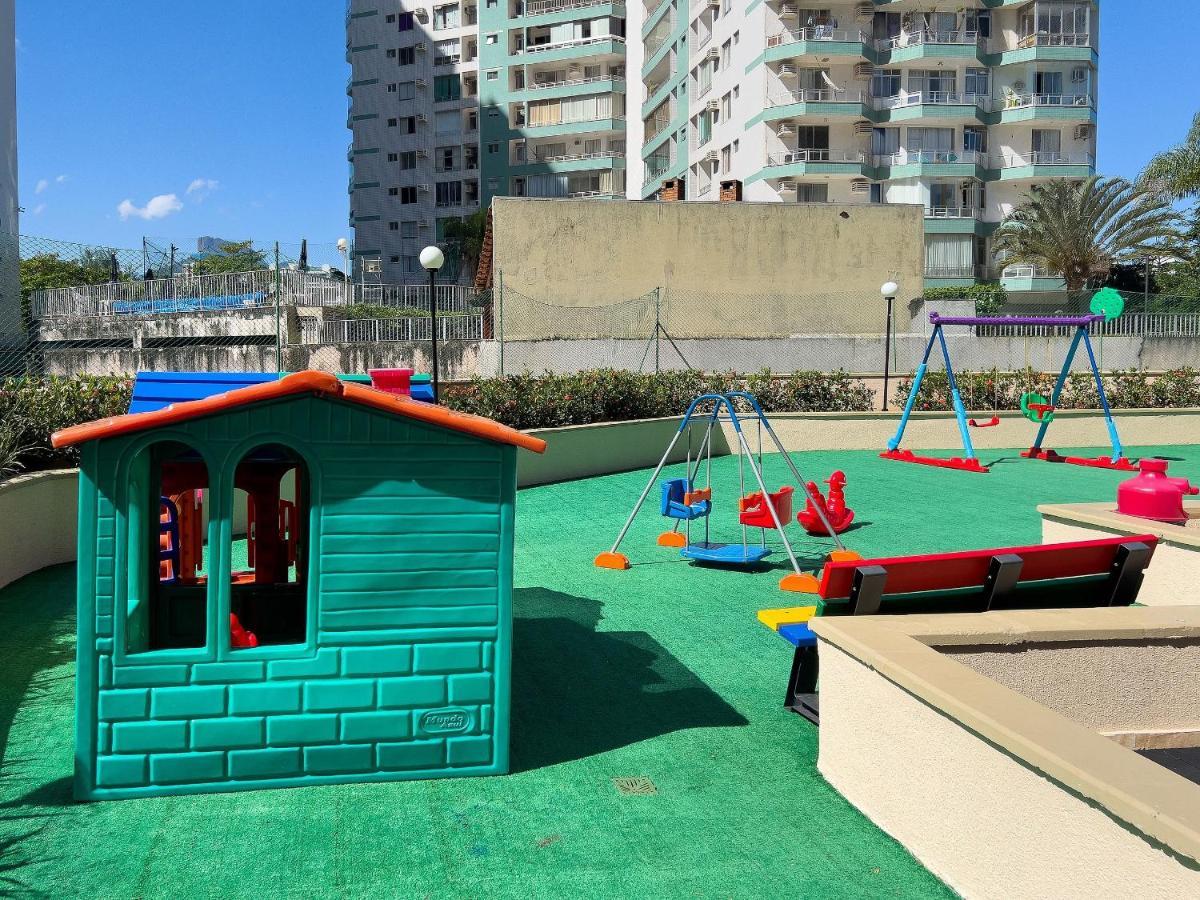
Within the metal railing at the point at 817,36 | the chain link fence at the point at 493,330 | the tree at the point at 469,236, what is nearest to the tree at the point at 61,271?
the chain link fence at the point at 493,330

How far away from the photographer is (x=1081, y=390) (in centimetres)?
2089

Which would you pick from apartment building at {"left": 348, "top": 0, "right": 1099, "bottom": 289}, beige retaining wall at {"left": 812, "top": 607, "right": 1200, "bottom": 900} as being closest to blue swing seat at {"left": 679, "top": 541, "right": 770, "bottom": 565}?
beige retaining wall at {"left": 812, "top": 607, "right": 1200, "bottom": 900}

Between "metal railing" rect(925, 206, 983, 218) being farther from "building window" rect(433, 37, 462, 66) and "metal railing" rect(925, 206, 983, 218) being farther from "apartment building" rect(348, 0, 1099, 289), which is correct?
"building window" rect(433, 37, 462, 66)

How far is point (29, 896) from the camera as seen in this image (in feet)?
12.8

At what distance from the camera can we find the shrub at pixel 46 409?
994cm

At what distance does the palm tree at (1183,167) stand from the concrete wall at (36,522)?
3321 cm

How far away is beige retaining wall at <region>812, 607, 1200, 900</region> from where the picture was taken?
10.3 feet

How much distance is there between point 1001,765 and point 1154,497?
5.92 meters

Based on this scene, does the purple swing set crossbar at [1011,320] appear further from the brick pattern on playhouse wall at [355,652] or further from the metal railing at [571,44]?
the metal railing at [571,44]

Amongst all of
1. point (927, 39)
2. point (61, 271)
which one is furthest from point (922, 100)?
point (61, 271)

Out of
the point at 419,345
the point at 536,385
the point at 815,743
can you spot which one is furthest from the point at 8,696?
the point at 419,345

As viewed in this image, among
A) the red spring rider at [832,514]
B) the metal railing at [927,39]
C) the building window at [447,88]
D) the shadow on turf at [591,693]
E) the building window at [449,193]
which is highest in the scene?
the building window at [447,88]

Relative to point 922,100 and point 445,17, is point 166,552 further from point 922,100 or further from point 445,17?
point 445,17

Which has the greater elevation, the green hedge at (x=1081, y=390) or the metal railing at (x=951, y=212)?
the metal railing at (x=951, y=212)
